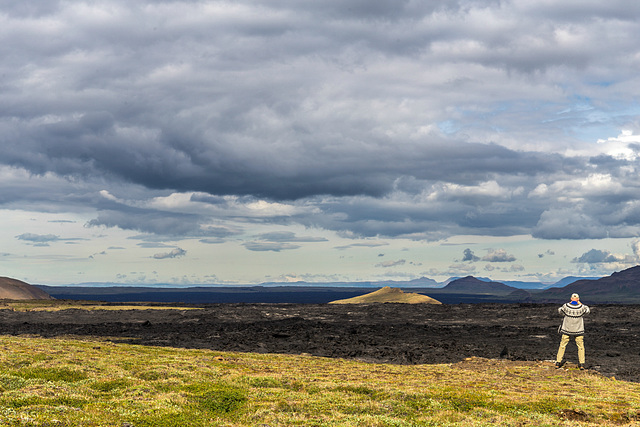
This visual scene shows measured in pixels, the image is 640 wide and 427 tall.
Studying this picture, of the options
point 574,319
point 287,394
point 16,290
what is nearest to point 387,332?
point 574,319

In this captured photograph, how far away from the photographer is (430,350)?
1646 inches

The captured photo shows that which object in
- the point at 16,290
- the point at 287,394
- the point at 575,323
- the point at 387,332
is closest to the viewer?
the point at 287,394

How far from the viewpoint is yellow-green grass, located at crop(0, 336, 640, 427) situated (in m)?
17.6

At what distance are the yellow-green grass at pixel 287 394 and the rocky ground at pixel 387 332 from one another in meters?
8.59

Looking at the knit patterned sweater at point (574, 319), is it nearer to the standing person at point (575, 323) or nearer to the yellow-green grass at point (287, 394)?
the standing person at point (575, 323)

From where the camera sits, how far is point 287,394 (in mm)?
21781

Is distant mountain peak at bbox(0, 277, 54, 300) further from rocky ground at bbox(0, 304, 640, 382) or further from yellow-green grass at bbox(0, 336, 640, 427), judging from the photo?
yellow-green grass at bbox(0, 336, 640, 427)

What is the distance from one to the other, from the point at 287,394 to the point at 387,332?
115 ft

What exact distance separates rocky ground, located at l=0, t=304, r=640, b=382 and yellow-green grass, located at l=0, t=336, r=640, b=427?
28.2 feet

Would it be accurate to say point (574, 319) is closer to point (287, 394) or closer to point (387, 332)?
point (287, 394)

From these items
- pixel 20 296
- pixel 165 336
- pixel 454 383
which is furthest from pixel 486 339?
pixel 20 296

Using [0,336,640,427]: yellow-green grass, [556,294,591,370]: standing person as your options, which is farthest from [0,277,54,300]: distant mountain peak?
[556,294,591,370]: standing person

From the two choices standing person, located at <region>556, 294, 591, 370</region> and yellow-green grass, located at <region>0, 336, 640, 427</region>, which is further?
standing person, located at <region>556, 294, 591, 370</region>

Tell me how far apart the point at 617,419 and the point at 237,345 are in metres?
32.0
